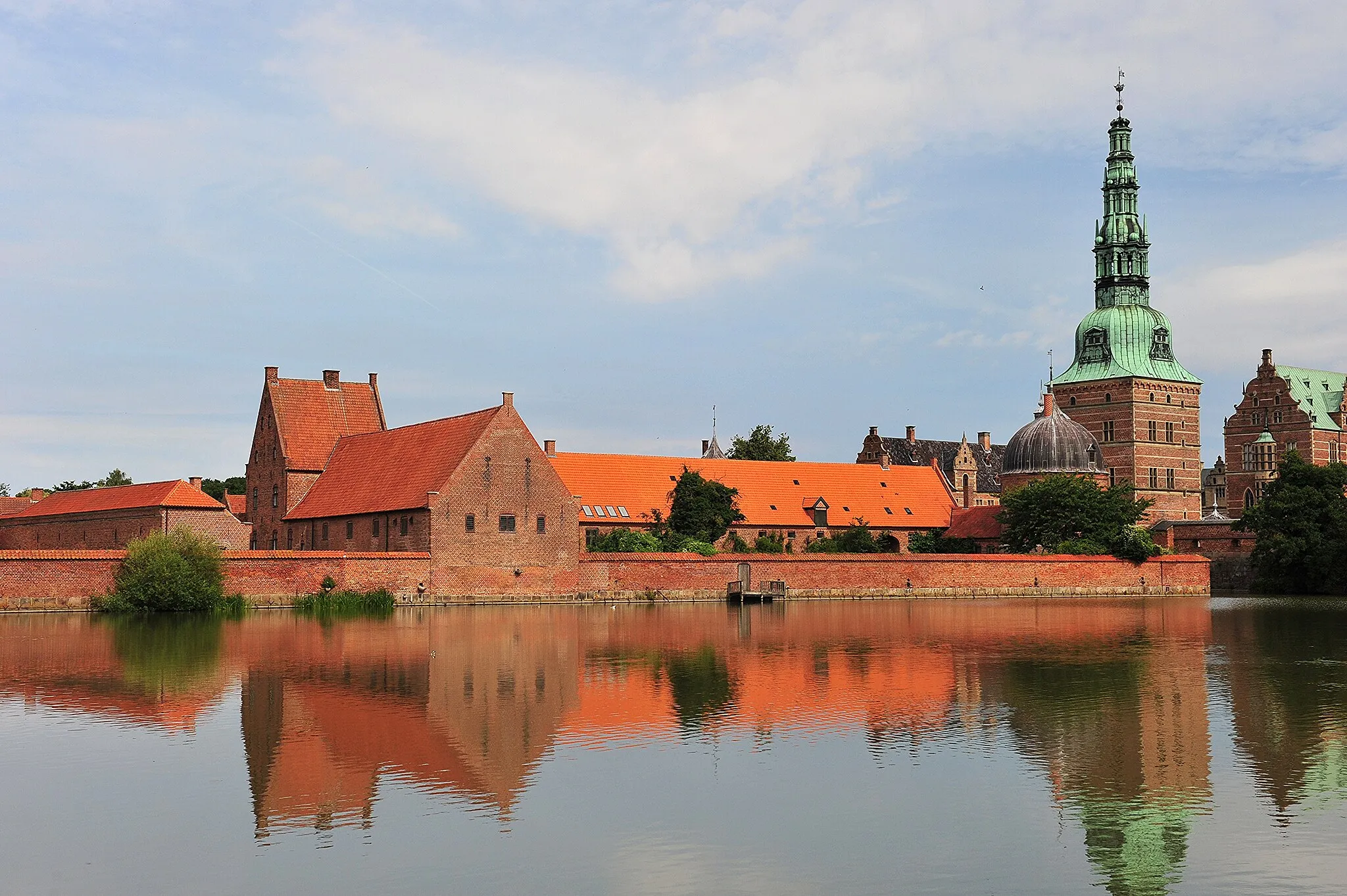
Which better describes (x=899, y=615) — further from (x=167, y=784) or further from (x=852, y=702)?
(x=167, y=784)

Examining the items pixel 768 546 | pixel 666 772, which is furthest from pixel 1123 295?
pixel 666 772

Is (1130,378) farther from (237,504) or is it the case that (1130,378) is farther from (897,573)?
(237,504)

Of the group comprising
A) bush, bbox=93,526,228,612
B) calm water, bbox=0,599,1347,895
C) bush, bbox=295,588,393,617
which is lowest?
calm water, bbox=0,599,1347,895

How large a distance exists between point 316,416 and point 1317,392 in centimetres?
7306

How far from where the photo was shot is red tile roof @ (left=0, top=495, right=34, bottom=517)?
256 ft

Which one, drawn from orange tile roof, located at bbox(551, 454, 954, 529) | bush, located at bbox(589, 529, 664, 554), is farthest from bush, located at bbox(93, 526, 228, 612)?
orange tile roof, located at bbox(551, 454, 954, 529)

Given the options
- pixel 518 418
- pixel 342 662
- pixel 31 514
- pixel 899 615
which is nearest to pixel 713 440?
pixel 31 514

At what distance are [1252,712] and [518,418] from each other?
34.1 metres

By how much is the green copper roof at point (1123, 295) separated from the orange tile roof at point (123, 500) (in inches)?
2192

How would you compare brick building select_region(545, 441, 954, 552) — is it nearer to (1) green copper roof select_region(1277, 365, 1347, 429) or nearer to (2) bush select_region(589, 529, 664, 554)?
(2) bush select_region(589, 529, 664, 554)

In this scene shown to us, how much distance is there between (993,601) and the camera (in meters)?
55.0

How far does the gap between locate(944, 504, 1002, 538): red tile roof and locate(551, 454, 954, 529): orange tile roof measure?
0.90 meters

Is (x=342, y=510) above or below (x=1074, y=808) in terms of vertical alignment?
above

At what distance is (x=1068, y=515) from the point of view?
209 feet
